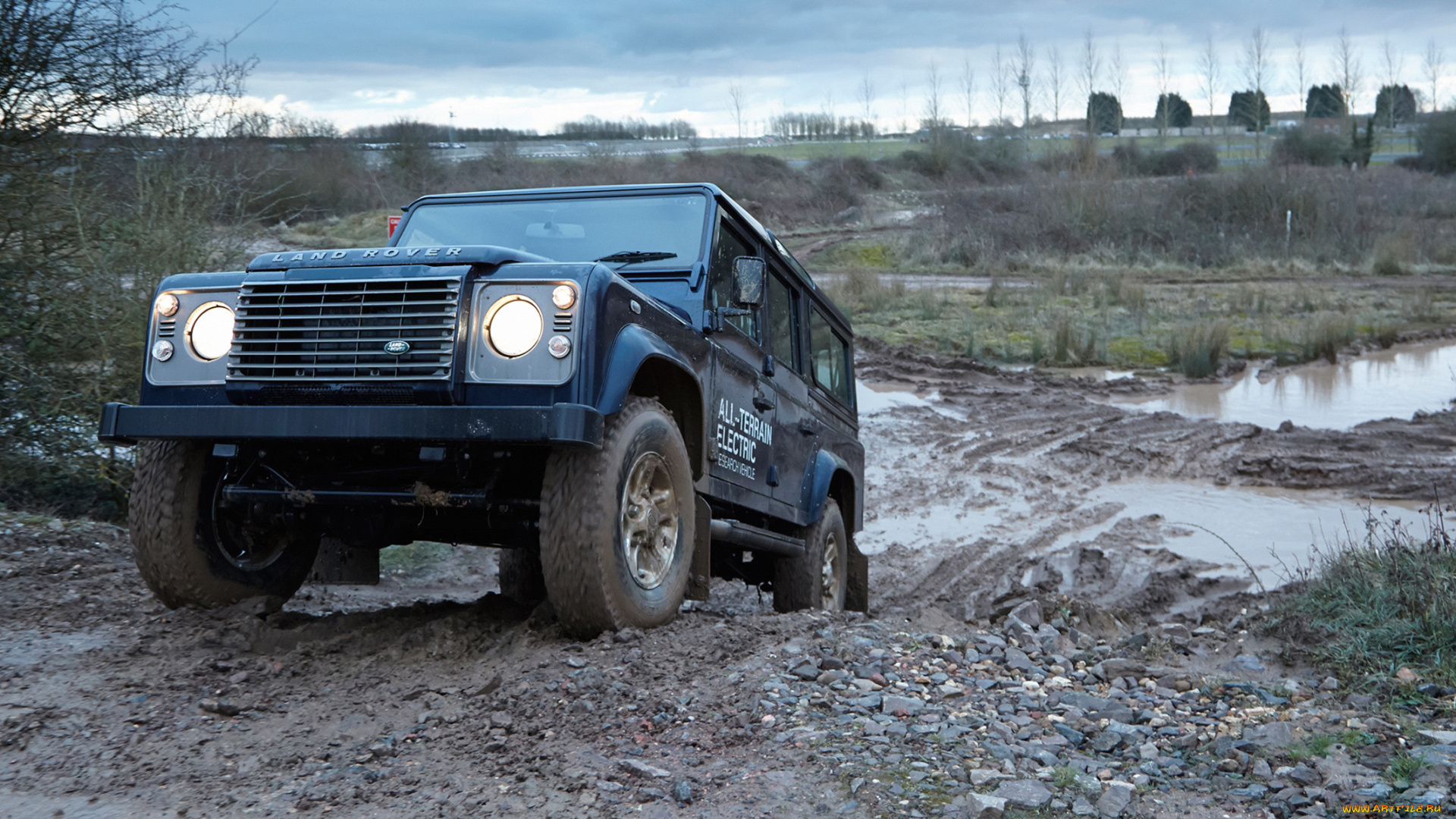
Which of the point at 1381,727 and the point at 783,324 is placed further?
the point at 783,324

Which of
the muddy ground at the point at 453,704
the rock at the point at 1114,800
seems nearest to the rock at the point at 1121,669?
the muddy ground at the point at 453,704

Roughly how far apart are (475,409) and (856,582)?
4475 millimetres

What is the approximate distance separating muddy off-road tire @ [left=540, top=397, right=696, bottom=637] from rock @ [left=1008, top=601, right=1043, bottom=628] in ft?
8.13

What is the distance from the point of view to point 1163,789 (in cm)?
316

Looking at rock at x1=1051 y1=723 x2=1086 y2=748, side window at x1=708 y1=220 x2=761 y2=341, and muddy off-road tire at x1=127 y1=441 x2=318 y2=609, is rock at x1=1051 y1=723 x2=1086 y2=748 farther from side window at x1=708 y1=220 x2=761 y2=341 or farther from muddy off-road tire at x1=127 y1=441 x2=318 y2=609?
muddy off-road tire at x1=127 y1=441 x2=318 y2=609

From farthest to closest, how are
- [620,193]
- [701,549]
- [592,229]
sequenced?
[620,193] → [592,229] → [701,549]

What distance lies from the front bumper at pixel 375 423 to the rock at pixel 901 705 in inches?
50.1

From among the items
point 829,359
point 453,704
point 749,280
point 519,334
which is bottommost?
point 453,704

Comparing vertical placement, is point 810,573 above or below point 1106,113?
below

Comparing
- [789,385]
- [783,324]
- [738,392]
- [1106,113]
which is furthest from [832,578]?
[1106,113]

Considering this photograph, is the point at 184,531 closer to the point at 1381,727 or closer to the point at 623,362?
the point at 623,362

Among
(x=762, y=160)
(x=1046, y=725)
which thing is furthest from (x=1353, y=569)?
(x=762, y=160)

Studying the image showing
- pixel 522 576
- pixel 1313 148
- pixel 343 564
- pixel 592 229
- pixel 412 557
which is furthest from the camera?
pixel 1313 148

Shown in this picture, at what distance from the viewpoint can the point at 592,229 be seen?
17.8 feet
